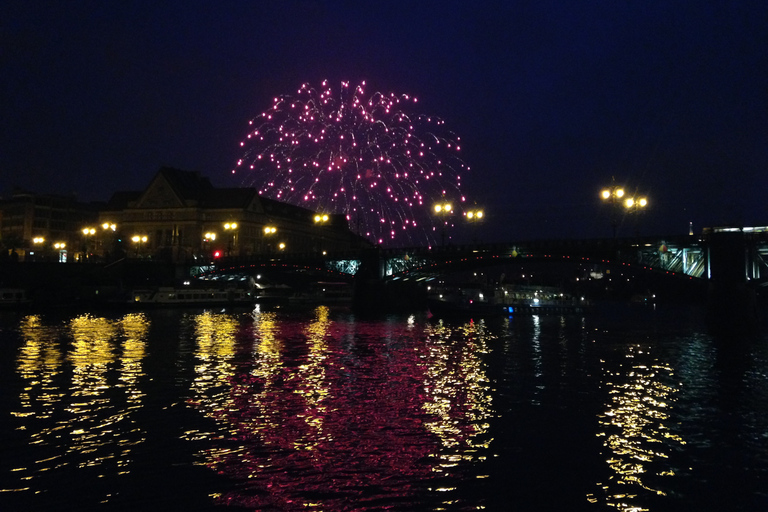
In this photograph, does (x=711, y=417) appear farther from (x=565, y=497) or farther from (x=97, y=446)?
(x=97, y=446)

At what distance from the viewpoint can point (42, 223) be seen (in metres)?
181

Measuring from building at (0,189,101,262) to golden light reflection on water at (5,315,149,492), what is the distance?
436 ft

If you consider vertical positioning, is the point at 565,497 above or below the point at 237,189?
below

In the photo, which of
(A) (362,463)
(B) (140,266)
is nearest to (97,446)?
(A) (362,463)

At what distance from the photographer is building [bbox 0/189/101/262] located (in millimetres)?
176000

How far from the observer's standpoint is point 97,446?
2150 cm

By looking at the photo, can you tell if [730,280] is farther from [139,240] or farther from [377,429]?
[139,240]

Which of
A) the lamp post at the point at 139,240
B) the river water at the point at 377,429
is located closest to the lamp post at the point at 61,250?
the lamp post at the point at 139,240

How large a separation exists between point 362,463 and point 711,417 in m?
14.9

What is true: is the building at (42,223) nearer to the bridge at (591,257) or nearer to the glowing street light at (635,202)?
the bridge at (591,257)

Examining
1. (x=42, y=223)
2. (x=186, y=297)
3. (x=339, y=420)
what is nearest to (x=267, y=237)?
(x=42, y=223)

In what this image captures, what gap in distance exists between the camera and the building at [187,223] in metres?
163

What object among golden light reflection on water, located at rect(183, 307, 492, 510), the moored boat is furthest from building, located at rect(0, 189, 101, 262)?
golden light reflection on water, located at rect(183, 307, 492, 510)

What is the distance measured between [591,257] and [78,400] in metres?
73.4
